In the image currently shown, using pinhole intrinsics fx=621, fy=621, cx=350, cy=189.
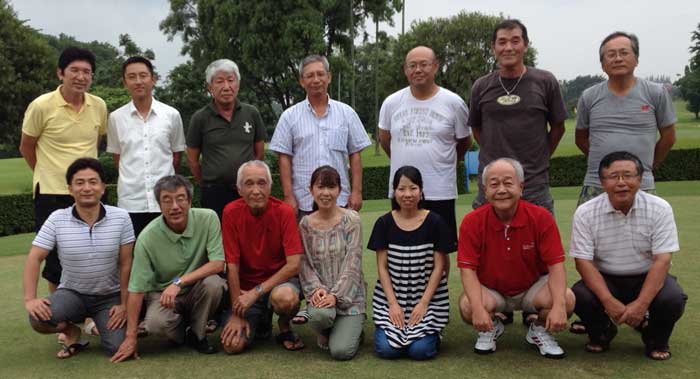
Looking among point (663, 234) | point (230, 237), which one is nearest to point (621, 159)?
point (663, 234)

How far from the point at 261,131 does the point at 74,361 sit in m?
2.28

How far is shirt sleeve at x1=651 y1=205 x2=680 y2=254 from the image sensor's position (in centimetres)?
384

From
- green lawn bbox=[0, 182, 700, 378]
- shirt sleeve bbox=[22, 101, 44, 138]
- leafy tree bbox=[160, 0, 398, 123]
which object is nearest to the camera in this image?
green lawn bbox=[0, 182, 700, 378]

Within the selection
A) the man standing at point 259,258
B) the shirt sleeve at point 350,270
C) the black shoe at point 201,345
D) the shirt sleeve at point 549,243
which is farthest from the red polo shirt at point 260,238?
the shirt sleeve at point 549,243

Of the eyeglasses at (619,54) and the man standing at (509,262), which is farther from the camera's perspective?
the eyeglasses at (619,54)

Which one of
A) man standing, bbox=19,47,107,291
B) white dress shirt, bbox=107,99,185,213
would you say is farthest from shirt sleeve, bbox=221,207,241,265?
man standing, bbox=19,47,107,291

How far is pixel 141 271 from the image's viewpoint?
428cm

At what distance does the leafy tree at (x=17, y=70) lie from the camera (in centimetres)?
1823

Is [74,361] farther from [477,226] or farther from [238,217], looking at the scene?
[477,226]

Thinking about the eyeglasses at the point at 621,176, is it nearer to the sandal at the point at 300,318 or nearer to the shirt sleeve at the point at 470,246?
the shirt sleeve at the point at 470,246

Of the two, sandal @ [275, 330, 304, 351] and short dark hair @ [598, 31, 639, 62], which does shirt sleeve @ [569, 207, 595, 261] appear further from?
sandal @ [275, 330, 304, 351]

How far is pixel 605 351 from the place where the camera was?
3.99 metres

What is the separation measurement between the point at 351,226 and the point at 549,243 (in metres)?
1.34

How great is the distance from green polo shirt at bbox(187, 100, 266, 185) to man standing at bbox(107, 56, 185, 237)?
0.84 ft
